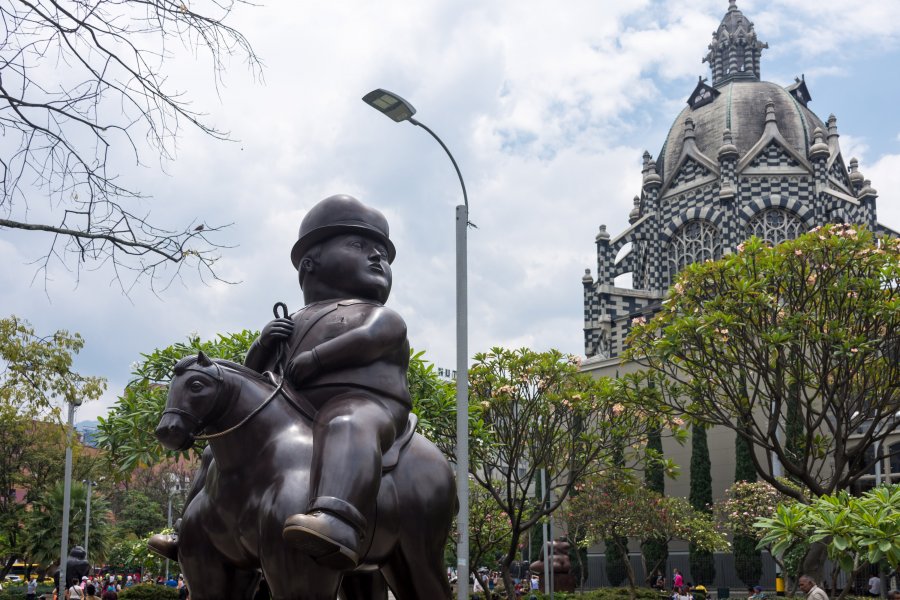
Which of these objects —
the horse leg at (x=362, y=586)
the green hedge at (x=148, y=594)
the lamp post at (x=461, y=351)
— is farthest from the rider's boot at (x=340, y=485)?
the green hedge at (x=148, y=594)

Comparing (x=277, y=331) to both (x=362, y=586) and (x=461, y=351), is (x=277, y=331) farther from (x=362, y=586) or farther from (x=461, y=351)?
(x=461, y=351)

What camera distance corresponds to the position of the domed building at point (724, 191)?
45.7 m

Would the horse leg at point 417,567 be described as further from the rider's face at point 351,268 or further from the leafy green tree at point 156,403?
the leafy green tree at point 156,403

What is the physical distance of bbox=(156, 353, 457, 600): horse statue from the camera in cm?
407

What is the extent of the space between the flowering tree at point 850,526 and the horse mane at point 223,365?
187 inches

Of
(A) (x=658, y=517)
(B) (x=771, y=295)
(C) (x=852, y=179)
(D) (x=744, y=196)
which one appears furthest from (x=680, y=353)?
(C) (x=852, y=179)

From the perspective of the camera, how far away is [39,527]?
33.4 m

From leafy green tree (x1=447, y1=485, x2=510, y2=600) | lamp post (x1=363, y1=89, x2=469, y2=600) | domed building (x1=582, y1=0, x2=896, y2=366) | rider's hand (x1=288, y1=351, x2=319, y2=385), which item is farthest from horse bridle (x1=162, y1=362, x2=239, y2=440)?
domed building (x1=582, y1=0, x2=896, y2=366)

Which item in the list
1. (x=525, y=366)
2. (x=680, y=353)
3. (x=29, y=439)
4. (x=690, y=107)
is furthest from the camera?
(x=690, y=107)

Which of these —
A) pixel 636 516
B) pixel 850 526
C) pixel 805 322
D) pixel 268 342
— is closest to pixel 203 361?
pixel 268 342

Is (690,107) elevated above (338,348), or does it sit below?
above

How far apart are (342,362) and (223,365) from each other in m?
0.60

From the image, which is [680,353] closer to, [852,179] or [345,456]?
[345,456]

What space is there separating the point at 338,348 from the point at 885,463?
109 ft
